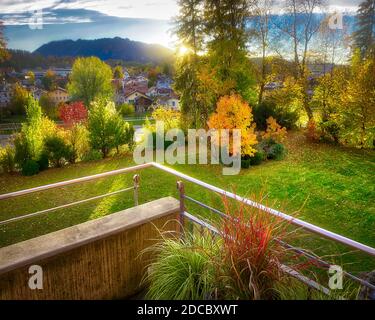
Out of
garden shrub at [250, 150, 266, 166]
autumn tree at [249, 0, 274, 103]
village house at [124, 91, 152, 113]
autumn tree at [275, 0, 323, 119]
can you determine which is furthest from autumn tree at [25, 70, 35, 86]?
garden shrub at [250, 150, 266, 166]

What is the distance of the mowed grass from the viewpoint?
23.5 ft

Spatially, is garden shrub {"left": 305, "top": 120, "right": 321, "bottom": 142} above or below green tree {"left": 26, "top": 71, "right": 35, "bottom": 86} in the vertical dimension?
below

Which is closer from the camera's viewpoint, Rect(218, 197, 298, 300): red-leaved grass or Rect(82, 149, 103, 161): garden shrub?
Rect(218, 197, 298, 300): red-leaved grass

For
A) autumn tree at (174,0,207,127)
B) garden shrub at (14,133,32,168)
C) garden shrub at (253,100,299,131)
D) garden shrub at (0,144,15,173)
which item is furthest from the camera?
garden shrub at (253,100,299,131)

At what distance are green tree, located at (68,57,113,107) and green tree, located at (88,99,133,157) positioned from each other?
26.6 metres

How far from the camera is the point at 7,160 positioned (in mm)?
13633

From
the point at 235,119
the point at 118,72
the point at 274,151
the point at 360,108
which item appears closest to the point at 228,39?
the point at 235,119

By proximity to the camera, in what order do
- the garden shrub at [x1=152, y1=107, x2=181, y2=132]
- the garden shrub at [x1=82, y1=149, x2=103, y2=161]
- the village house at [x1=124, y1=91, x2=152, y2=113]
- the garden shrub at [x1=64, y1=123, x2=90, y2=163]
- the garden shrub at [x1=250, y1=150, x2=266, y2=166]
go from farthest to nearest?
the village house at [x1=124, y1=91, x2=152, y2=113]
the garden shrub at [x1=152, y1=107, x2=181, y2=132]
the garden shrub at [x1=82, y1=149, x2=103, y2=161]
the garden shrub at [x1=64, y1=123, x2=90, y2=163]
the garden shrub at [x1=250, y1=150, x2=266, y2=166]

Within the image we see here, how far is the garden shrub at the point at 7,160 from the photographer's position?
13.6 metres

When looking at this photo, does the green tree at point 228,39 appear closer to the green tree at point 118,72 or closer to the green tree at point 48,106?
Answer: the green tree at point 48,106

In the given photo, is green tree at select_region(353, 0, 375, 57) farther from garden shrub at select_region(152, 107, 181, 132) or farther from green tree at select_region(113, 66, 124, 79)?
green tree at select_region(113, 66, 124, 79)

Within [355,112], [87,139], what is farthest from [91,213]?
[355,112]

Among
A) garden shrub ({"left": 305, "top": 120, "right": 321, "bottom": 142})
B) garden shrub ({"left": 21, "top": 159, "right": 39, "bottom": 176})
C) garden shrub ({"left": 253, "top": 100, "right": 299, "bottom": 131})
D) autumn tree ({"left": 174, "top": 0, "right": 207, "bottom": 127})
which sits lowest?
garden shrub ({"left": 21, "top": 159, "right": 39, "bottom": 176})
